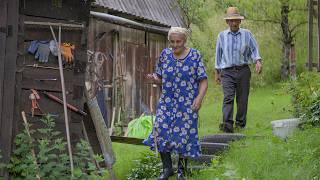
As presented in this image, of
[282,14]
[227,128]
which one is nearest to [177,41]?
[227,128]

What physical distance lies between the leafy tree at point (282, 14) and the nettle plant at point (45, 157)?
18.7m

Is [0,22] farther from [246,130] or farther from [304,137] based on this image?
[246,130]

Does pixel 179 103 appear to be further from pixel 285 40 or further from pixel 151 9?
pixel 285 40

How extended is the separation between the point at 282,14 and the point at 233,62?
17.2 m

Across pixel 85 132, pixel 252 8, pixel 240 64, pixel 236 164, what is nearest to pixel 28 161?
pixel 85 132

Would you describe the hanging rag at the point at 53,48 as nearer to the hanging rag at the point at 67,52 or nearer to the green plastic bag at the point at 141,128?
the hanging rag at the point at 67,52

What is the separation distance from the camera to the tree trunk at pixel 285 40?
25.8m

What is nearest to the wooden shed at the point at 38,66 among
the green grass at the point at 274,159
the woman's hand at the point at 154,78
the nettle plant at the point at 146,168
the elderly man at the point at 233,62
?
the nettle plant at the point at 146,168

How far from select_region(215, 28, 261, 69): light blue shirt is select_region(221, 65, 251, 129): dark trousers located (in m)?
0.11

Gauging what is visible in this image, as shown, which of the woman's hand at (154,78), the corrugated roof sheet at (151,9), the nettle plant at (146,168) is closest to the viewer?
the woman's hand at (154,78)

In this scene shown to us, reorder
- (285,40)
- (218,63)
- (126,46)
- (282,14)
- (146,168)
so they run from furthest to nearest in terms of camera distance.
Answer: (285,40) → (282,14) → (126,46) → (218,63) → (146,168)

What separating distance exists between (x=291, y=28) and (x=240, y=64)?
1791 cm

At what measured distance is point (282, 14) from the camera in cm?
2581

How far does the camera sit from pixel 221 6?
24.6 metres
